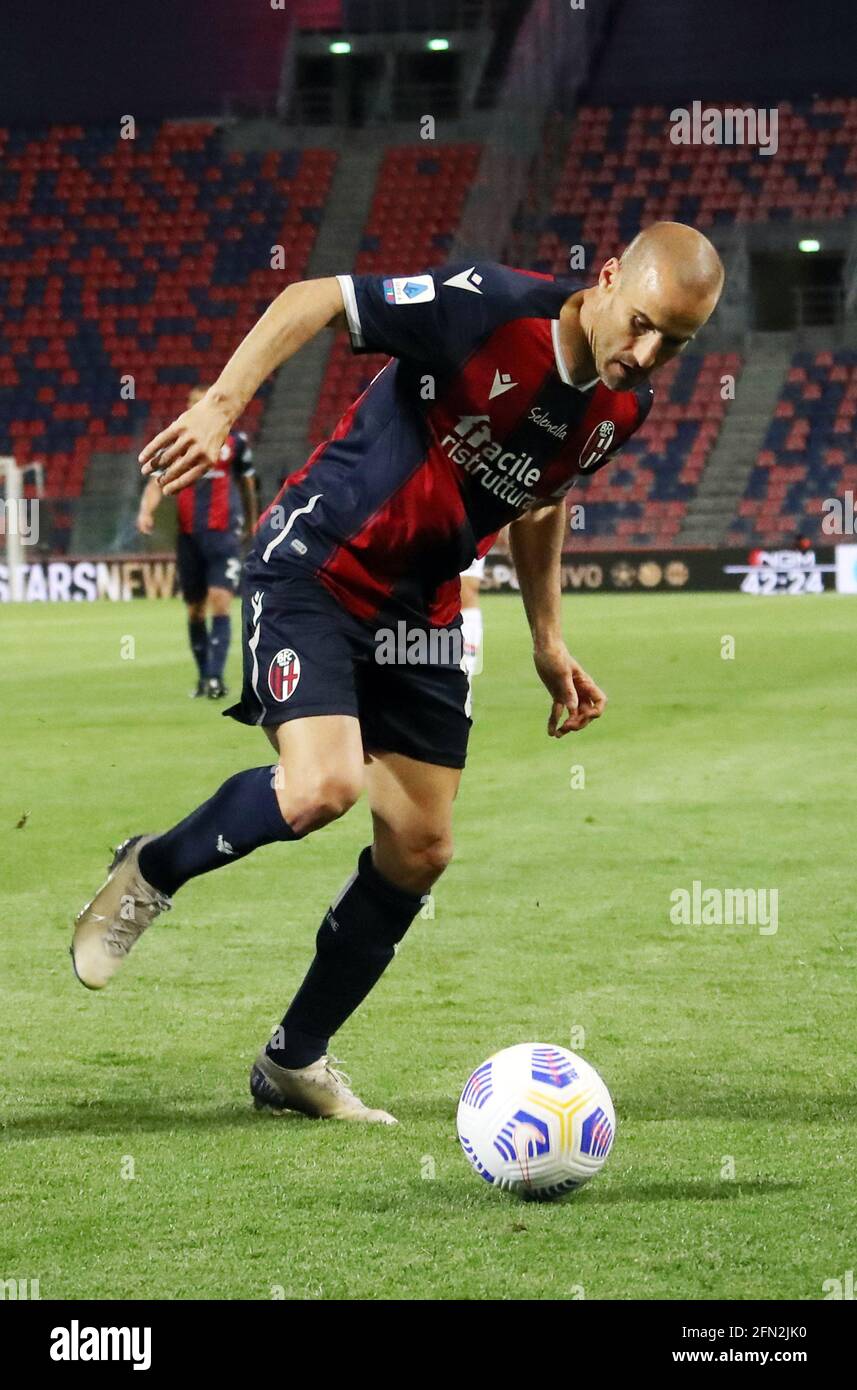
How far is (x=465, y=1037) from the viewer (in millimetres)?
4492

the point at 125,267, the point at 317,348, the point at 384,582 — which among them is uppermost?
the point at 125,267

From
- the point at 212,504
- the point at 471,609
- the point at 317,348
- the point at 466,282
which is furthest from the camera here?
the point at 317,348

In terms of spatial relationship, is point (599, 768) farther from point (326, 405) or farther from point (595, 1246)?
point (326, 405)

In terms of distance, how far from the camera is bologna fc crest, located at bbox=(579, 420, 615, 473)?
3.94 m

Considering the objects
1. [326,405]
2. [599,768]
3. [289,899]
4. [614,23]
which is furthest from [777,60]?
[289,899]

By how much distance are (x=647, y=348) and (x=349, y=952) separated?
1351 millimetres

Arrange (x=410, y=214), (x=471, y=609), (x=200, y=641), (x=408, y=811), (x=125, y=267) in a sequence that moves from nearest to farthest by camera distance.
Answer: (x=408, y=811)
(x=471, y=609)
(x=200, y=641)
(x=410, y=214)
(x=125, y=267)

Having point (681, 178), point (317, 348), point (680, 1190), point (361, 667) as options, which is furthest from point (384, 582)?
point (681, 178)

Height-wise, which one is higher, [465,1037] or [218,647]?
[218,647]

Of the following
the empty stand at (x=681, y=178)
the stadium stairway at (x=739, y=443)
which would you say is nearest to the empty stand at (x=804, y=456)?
the stadium stairway at (x=739, y=443)

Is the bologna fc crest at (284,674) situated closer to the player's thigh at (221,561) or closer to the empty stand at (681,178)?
the player's thigh at (221,561)

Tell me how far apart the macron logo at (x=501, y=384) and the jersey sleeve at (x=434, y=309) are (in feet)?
0.24

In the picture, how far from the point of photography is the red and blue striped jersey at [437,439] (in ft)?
12.5

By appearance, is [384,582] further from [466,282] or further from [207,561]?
[207,561]
